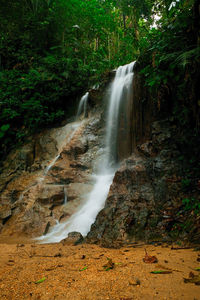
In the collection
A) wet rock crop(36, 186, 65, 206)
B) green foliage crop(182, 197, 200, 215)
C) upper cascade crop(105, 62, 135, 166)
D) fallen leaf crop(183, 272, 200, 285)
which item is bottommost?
fallen leaf crop(183, 272, 200, 285)

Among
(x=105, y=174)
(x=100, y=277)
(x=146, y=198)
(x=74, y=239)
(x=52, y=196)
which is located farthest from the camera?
(x=105, y=174)

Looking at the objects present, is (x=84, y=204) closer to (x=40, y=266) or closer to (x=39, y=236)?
(x=39, y=236)

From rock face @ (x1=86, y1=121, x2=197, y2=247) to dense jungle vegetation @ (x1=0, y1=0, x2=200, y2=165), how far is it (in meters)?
0.68

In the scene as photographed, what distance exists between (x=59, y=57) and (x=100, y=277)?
10842 millimetres

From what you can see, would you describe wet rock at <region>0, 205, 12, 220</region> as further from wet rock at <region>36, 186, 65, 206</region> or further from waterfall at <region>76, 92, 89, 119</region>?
waterfall at <region>76, 92, 89, 119</region>

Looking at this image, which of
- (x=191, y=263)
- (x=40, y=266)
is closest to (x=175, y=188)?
(x=191, y=263)

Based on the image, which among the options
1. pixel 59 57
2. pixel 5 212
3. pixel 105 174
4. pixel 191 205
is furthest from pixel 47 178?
pixel 59 57

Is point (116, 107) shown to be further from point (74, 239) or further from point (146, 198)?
point (74, 239)

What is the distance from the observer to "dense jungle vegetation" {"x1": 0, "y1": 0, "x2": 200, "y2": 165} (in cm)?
425

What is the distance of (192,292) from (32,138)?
25.3 feet

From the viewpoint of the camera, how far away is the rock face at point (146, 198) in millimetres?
3133

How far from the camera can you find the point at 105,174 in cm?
602

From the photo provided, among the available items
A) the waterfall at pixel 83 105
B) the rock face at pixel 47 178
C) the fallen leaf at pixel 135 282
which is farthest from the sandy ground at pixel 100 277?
the waterfall at pixel 83 105

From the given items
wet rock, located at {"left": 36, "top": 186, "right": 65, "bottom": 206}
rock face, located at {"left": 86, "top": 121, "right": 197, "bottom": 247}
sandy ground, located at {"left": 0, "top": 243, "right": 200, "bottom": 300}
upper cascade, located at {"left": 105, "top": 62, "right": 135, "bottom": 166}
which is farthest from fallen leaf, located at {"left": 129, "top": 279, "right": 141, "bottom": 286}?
upper cascade, located at {"left": 105, "top": 62, "right": 135, "bottom": 166}
